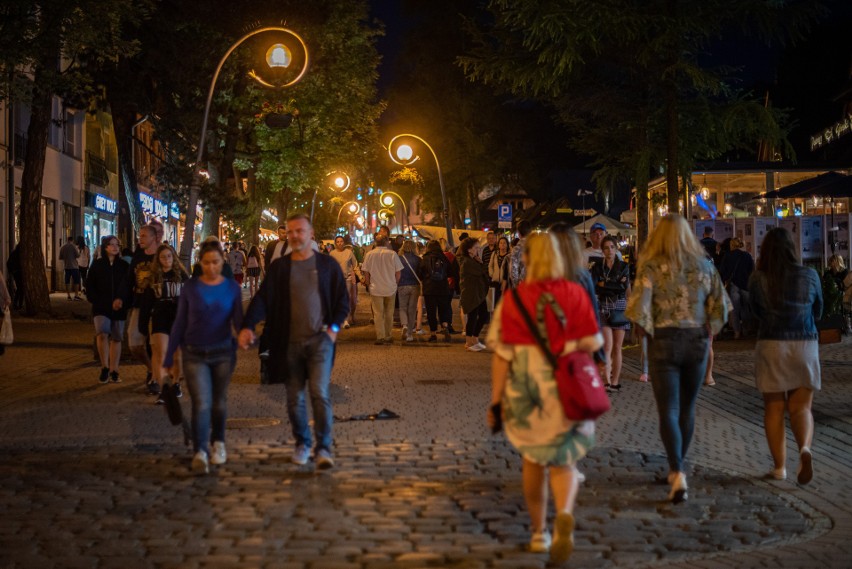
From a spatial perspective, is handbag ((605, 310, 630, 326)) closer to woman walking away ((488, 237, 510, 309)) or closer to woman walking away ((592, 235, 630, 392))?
woman walking away ((592, 235, 630, 392))

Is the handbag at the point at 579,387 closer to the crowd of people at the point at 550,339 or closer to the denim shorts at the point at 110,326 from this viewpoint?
the crowd of people at the point at 550,339

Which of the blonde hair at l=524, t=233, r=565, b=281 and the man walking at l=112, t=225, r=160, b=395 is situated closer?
the blonde hair at l=524, t=233, r=565, b=281

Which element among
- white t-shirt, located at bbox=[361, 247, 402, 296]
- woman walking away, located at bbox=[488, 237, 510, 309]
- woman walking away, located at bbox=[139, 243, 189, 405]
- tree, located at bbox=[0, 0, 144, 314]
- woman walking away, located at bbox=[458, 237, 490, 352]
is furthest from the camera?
white t-shirt, located at bbox=[361, 247, 402, 296]

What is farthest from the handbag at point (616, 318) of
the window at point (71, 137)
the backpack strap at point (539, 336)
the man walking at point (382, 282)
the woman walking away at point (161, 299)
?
the window at point (71, 137)

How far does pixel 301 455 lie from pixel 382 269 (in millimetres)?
11304

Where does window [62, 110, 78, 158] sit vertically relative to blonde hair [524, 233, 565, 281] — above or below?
above

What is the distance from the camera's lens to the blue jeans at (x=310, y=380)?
787 centimetres

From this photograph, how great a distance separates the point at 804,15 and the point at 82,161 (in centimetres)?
3002

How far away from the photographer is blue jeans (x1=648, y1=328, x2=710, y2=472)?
23.2 ft

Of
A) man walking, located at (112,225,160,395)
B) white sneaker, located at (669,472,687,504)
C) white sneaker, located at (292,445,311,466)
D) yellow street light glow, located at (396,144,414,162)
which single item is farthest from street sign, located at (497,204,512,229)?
white sneaker, located at (669,472,687,504)

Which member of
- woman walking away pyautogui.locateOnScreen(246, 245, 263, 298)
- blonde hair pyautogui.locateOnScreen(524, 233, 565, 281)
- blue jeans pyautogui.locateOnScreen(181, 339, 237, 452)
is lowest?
blue jeans pyautogui.locateOnScreen(181, 339, 237, 452)

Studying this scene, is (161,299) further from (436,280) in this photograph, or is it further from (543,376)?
(436,280)

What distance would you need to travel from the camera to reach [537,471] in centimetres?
553

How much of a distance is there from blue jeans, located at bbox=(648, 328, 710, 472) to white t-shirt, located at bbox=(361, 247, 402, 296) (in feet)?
39.0
